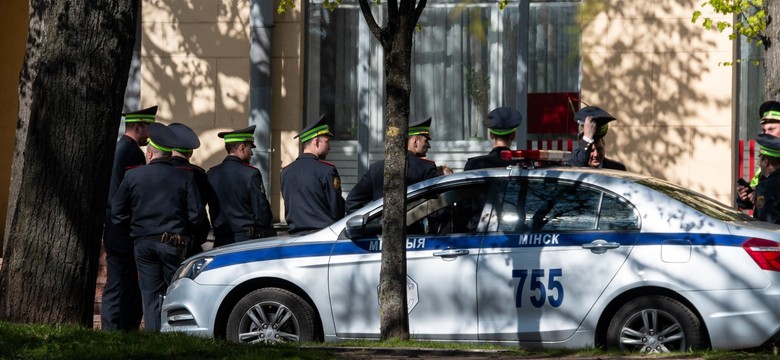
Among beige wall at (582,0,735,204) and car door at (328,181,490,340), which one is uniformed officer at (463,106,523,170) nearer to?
car door at (328,181,490,340)

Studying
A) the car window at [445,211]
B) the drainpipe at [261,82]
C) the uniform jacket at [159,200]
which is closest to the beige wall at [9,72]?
the drainpipe at [261,82]

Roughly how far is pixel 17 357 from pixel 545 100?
28.9ft

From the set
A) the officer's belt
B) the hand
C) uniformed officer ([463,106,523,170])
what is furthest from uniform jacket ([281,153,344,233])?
the hand

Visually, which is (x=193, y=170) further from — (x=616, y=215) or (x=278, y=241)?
(x=616, y=215)

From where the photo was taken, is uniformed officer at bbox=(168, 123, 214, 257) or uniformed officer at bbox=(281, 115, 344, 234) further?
uniformed officer at bbox=(281, 115, 344, 234)

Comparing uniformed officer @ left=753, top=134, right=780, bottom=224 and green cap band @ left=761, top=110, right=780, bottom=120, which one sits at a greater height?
green cap band @ left=761, top=110, right=780, bottom=120

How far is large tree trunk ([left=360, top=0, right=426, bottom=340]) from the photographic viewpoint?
9047 millimetres

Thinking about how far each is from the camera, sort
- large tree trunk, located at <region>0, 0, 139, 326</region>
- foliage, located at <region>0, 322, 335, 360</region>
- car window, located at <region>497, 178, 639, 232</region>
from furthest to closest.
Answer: car window, located at <region>497, 178, 639, 232</region>
large tree trunk, located at <region>0, 0, 139, 326</region>
foliage, located at <region>0, 322, 335, 360</region>

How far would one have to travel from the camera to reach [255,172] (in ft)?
38.1

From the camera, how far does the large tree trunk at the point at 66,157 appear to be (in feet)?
28.5

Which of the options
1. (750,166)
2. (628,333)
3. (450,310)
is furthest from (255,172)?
(750,166)

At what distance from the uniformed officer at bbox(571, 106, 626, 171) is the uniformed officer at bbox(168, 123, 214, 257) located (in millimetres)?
3063

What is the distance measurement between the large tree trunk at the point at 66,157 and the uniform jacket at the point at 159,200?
1.88m

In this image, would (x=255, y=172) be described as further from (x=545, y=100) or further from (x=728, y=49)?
(x=728, y=49)
